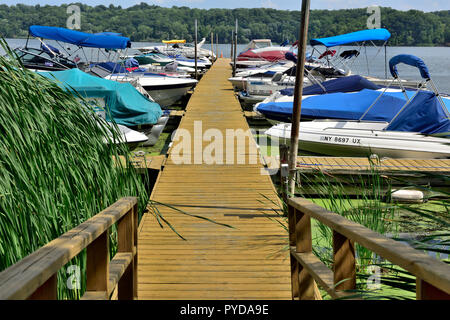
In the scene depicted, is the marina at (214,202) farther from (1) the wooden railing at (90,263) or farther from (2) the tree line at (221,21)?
(2) the tree line at (221,21)

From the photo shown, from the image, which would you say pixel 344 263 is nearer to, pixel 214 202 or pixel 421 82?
pixel 214 202

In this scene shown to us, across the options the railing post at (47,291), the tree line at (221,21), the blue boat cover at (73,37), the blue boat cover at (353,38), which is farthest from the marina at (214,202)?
the tree line at (221,21)

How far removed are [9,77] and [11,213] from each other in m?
1.04

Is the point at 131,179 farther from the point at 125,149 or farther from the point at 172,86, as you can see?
the point at 172,86

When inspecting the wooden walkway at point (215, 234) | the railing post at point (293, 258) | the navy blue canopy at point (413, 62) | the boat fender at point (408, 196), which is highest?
the navy blue canopy at point (413, 62)

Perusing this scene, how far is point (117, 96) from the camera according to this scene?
10.2m

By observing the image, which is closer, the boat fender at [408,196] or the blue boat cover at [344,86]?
the boat fender at [408,196]

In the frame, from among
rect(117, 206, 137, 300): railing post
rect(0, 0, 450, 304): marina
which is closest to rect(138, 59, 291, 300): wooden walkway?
rect(0, 0, 450, 304): marina

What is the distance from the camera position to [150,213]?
566 cm

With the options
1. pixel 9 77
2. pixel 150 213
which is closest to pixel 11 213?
pixel 9 77

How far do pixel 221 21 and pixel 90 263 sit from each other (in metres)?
88.9

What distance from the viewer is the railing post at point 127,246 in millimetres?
3005

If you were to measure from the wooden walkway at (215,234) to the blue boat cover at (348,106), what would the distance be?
1808 mm

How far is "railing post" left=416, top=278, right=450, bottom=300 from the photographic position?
54.6 inches
